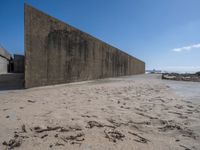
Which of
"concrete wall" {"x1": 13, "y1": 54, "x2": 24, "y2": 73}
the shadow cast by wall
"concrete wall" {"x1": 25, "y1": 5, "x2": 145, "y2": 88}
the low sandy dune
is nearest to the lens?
the low sandy dune

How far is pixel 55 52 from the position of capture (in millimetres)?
8133

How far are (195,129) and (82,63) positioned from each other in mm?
9169

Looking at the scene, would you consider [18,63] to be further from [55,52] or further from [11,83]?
[55,52]

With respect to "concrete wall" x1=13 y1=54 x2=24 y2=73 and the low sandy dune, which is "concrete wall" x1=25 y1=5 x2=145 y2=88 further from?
"concrete wall" x1=13 y1=54 x2=24 y2=73

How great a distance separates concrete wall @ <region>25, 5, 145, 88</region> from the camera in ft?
22.0

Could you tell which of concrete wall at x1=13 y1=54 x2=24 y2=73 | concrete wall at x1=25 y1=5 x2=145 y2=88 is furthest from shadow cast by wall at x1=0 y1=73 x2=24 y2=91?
concrete wall at x1=13 y1=54 x2=24 y2=73

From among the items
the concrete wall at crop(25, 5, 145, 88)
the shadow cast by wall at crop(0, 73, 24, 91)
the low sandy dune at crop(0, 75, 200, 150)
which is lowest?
the low sandy dune at crop(0, 75, 200, 150)

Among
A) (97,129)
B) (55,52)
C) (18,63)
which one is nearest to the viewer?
(97,129)

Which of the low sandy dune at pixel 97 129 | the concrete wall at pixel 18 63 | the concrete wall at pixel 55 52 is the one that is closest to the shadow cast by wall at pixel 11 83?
the concrete wall at pixel 55 52

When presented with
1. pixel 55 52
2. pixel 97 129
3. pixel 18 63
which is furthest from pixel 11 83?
pixel 18 63

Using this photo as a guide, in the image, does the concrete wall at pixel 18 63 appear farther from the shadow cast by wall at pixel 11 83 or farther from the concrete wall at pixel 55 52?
the concrete wall at pixel 55 52

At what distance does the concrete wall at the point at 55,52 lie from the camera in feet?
22.0

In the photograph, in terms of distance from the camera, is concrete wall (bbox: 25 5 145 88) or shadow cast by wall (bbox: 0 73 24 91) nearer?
concrete wall (bbox: 25 5 145 88)

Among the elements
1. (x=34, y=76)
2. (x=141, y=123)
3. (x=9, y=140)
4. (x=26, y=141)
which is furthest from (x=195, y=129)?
(x=34, y=76)
